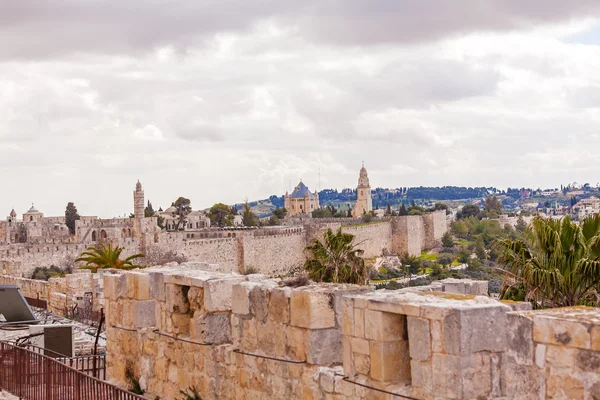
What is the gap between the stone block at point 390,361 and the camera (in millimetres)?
4348

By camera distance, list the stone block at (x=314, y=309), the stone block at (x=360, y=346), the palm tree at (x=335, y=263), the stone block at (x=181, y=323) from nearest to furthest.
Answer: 1. the stone block at (x=360, y=346)
2. the stone block at (x=314, y=309)
3. the stone block at (x=181, y=323)
4. the palm tree at (x=335, y=263)

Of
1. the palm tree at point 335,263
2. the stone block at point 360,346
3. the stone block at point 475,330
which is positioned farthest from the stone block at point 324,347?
the palm tree at point 335,263

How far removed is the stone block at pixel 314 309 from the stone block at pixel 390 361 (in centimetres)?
69

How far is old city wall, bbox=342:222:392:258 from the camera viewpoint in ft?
194

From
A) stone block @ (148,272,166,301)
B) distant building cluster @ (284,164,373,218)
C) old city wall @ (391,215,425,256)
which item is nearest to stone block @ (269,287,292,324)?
stone block @ (148,272,166,301)

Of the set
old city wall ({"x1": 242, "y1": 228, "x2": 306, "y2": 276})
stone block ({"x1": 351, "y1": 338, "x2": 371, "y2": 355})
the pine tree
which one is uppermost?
the pine tree

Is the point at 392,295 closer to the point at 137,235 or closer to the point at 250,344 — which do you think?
the point at 250,344

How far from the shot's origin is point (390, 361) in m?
4.36

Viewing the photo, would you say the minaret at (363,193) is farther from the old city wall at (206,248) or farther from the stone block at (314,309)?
the stone block at (314,309)

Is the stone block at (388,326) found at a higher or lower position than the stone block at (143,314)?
higher

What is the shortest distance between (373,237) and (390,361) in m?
57.7

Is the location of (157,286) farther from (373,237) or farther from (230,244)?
(373,237)

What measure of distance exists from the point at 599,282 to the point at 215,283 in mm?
3665

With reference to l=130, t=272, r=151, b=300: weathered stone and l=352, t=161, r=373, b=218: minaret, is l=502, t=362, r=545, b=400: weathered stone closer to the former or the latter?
l=130, t=272, r=151, b=300: weathered stone
